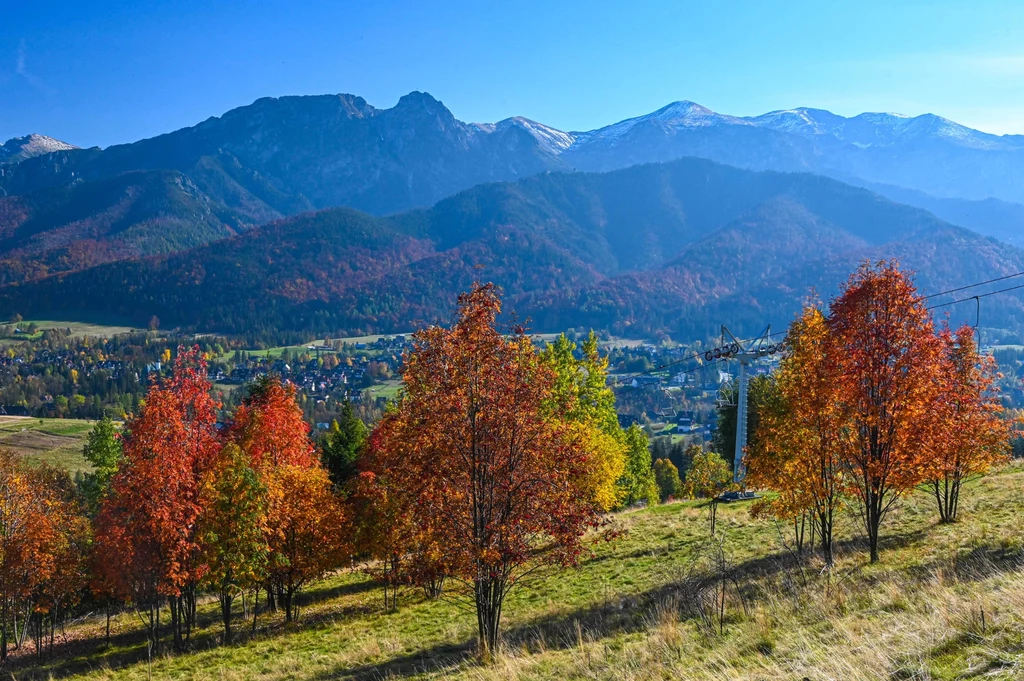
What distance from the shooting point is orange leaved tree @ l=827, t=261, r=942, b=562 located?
17234 millimetres

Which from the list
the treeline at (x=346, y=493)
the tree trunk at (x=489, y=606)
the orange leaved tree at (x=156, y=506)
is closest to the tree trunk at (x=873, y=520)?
the treeline at (x=346, y=493)

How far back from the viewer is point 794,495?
1884 cm

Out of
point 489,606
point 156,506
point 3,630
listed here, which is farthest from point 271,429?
point 489,606

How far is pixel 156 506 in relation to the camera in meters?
22.2

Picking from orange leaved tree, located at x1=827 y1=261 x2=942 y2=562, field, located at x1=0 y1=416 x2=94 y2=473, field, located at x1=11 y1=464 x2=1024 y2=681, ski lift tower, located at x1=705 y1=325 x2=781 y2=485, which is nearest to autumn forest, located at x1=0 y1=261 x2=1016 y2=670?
orange leaved tree, located at x1=827 y1=261 x2=942 y2=562

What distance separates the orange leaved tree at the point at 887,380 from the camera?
17234 millimetres

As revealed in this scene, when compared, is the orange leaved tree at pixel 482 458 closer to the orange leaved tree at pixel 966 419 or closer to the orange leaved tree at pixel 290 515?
the orange leaved tree at pixel 966 419

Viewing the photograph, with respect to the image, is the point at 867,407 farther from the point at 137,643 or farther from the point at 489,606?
the point at 137,643

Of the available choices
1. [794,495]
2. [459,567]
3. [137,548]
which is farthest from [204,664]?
[794,495]

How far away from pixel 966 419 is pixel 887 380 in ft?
17.2

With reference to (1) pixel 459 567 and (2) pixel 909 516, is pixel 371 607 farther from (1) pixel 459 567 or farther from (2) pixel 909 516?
(2) pixel 909 516

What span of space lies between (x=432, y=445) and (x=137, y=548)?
45.5 feet

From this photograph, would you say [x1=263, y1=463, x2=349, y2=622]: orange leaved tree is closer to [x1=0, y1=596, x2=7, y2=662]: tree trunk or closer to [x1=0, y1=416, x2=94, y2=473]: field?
[x1=0, y1=596, x2=7, y2=662]: tree trunk

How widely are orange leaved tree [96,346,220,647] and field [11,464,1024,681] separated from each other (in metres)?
3.14
